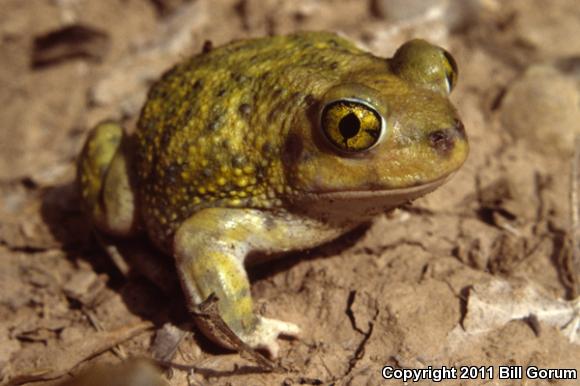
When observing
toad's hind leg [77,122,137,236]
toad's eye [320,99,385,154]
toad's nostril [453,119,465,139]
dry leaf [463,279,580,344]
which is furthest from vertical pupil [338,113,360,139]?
toad's hind leg [77,122,137,236]

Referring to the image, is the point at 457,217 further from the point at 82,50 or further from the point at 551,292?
the point at 82,50

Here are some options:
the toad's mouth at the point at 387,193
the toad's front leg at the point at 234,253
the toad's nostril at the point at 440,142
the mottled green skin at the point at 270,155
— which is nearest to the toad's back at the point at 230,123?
the mottled green skin at the point at 270,155

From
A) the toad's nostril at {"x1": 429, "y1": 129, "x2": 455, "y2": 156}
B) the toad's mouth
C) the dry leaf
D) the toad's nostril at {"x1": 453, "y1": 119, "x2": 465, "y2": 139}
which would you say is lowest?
the dry leaf

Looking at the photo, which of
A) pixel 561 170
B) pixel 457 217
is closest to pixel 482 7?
pixel 561 170

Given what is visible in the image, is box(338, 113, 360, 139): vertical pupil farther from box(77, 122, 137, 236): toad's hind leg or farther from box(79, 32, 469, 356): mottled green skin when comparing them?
box(77, 122, 137, 236): toad's hind leg

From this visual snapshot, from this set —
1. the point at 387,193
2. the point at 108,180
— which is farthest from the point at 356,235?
the point at 108,180

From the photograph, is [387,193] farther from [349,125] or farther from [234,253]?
[234,253]
